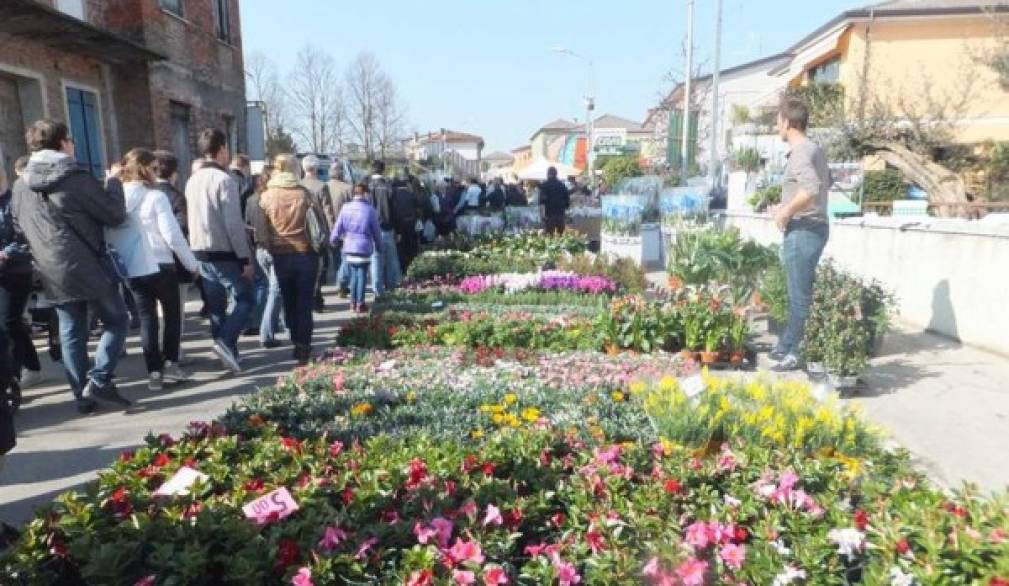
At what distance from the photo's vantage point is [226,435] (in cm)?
318

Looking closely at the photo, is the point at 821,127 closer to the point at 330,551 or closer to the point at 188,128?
the point at 188,128

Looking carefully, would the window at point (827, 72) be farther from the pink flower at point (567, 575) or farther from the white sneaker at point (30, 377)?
the pink flower at point (567, 575)

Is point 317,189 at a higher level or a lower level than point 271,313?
higher

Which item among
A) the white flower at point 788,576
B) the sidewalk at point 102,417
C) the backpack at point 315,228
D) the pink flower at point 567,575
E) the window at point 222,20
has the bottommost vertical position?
the sidewalk at point 102,417

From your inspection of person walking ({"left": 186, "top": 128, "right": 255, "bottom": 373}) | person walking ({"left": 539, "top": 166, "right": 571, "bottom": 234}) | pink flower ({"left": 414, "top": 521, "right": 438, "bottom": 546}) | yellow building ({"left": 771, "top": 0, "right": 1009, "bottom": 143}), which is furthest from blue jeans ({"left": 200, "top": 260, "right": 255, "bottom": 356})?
yellow building ({"left": 771, "top": 0, "right": 1009, "bottom": 143})

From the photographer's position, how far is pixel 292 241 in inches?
232

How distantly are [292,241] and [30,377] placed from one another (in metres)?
2.49

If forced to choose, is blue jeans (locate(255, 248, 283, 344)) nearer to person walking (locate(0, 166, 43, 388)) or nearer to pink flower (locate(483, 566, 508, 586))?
person walking (locate(0, 166, 43, 388))

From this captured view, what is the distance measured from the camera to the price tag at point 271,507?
7.44 ft

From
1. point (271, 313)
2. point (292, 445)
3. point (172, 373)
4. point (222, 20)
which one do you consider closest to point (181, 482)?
point (292, 445)

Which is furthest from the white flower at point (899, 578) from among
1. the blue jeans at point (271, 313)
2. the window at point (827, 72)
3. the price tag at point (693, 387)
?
the window at point (827, 72)

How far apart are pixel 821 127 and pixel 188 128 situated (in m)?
16.9

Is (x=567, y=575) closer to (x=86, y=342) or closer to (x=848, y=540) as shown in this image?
(x=848, y=540)

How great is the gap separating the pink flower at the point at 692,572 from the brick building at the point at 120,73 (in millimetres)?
9755
